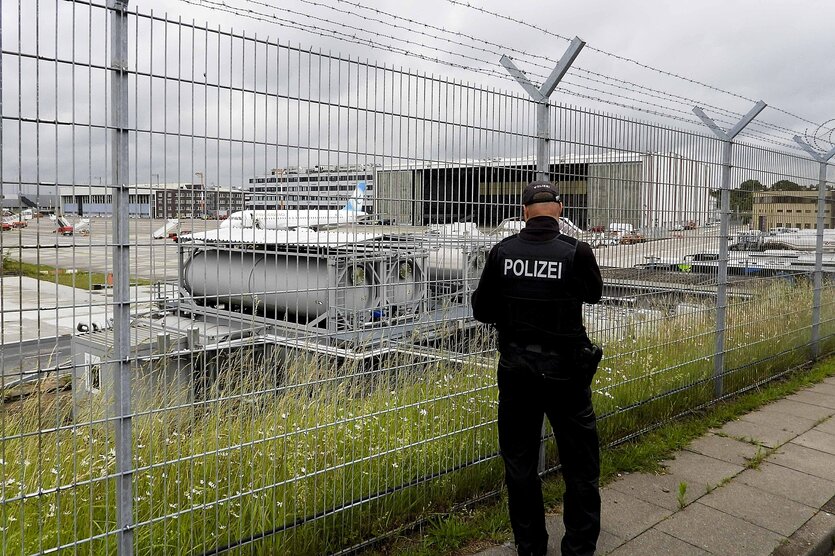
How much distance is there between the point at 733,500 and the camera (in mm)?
4441

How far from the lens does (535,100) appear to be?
443cm

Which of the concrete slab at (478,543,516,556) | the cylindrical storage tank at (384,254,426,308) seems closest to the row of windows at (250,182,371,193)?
the cylindrical storage tank at (384,254,426,308)

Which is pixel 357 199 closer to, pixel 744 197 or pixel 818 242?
pixel 744 197

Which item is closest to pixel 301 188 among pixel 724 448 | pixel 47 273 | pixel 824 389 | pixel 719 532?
pixel 47 273

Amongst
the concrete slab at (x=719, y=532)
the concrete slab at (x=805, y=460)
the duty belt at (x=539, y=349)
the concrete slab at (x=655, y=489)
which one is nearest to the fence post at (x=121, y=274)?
the duty belt at (x=539, y=349)

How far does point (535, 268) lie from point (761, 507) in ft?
8.12

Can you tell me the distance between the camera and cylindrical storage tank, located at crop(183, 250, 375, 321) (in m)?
2.96

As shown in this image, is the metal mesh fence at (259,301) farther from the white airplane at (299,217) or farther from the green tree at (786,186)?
the green tree at (786,186)

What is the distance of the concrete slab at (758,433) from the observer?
5.62 m

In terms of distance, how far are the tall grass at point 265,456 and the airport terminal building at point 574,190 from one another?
82 cm

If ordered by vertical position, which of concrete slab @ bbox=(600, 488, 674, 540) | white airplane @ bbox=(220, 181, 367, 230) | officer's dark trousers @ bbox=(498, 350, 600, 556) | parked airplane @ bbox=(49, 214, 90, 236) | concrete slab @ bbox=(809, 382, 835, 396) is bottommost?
concrete slab @ bbox=(600, 488, 674, 540)

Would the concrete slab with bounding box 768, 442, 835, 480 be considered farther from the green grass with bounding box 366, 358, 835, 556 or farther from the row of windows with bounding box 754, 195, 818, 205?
the row of windows with bounding box 754, 195, 818, 205

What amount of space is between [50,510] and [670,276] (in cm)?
478

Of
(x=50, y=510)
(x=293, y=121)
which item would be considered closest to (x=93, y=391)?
(x=50, y=510)
